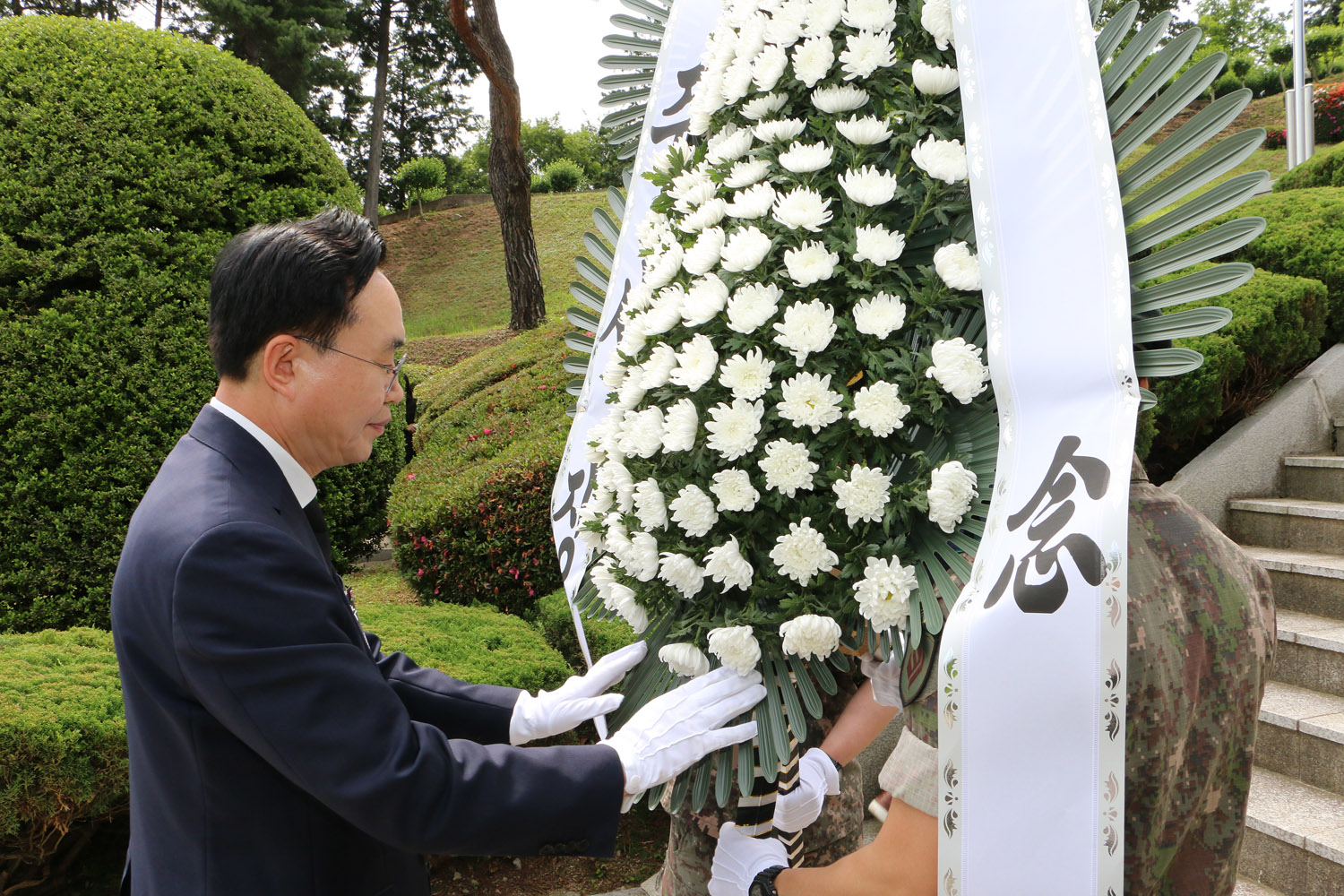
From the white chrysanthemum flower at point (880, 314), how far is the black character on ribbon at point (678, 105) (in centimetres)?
102

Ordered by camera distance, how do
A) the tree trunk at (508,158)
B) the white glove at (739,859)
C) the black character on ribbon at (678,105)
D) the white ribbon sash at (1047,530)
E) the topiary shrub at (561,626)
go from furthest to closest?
1. the tree trunk at (508,158)
2. the topiary shrub at (561,626)
3. the black character on ribbon at (678,105)
4. the white glove at (739,859)
5. the white ribbon sash at (1047,530)

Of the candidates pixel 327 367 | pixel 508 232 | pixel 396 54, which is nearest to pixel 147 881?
pixel 327 367

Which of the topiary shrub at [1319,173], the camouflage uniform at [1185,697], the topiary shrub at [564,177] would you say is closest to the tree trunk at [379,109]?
the topiary shrub at [564,177]

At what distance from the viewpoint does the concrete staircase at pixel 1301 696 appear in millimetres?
2961

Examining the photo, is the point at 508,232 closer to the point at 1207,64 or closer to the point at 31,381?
the point at 31,381

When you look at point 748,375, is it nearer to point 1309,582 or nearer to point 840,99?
point 840,99

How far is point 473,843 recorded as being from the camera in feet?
5.08

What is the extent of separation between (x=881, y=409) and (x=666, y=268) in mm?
581

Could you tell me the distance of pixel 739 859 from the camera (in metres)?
1.88

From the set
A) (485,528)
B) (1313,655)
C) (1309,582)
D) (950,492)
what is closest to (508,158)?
(485,528)

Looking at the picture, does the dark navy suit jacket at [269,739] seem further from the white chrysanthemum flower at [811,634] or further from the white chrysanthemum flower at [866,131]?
the white chrysanthemum flower at [866,131]

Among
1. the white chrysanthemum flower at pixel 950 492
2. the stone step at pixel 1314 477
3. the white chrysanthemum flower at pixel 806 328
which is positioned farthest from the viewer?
the stone step at pixel 1314 477

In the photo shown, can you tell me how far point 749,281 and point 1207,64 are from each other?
76cm

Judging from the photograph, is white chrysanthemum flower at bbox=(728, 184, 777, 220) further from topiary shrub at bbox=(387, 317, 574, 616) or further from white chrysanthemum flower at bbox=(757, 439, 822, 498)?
topiary shrub at bbox=(387, 317, 574, 616)
